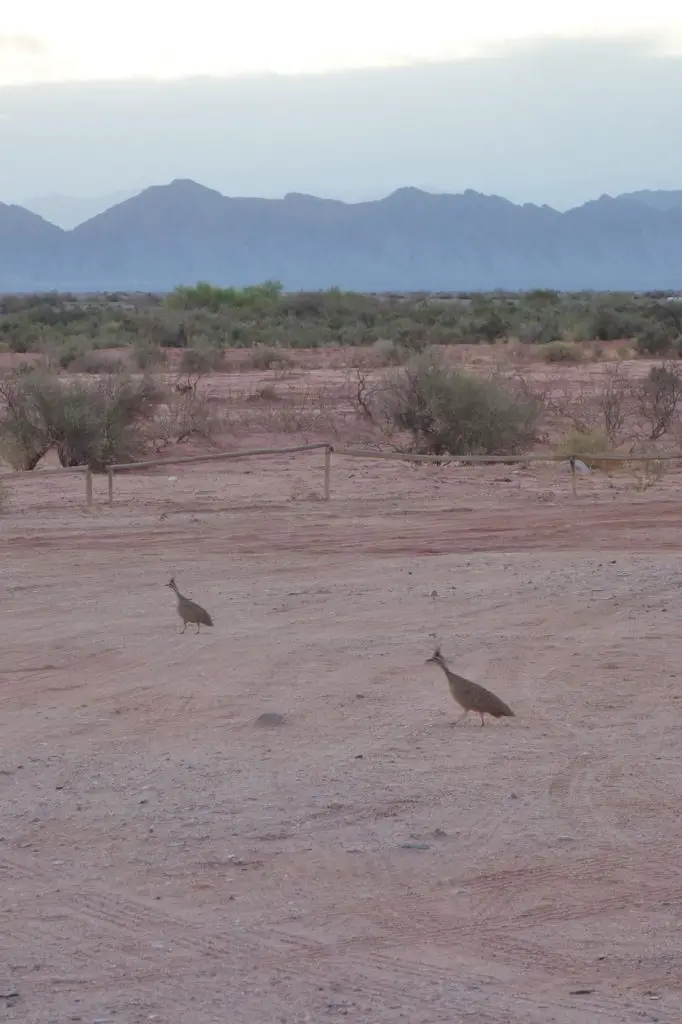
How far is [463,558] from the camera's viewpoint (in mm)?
15391

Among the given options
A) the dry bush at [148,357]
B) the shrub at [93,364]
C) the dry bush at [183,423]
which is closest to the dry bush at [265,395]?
the dry bush at [183,423]

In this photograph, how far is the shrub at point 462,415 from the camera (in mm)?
25344

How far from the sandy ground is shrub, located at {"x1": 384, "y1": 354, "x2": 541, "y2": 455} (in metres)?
9.59

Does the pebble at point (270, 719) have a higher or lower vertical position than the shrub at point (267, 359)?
lower

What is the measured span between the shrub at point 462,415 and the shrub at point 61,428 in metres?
4.96

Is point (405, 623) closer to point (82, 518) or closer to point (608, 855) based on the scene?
point (608, 855)

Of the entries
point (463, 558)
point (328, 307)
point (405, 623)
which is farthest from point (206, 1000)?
A: point (328, 307)

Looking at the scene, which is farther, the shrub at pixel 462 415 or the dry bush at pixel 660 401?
the dry bush at pixel 660 401

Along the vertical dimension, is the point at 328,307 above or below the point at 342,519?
above

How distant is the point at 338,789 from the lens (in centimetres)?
788

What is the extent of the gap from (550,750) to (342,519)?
381 inches

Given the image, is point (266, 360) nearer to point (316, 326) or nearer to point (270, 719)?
point (316, 326)

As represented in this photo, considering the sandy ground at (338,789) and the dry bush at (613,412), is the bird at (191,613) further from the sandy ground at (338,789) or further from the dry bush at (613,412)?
the dry bush at (613,412)

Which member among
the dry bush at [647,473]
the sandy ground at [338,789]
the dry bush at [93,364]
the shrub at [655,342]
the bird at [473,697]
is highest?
the shrub at [655,342]
